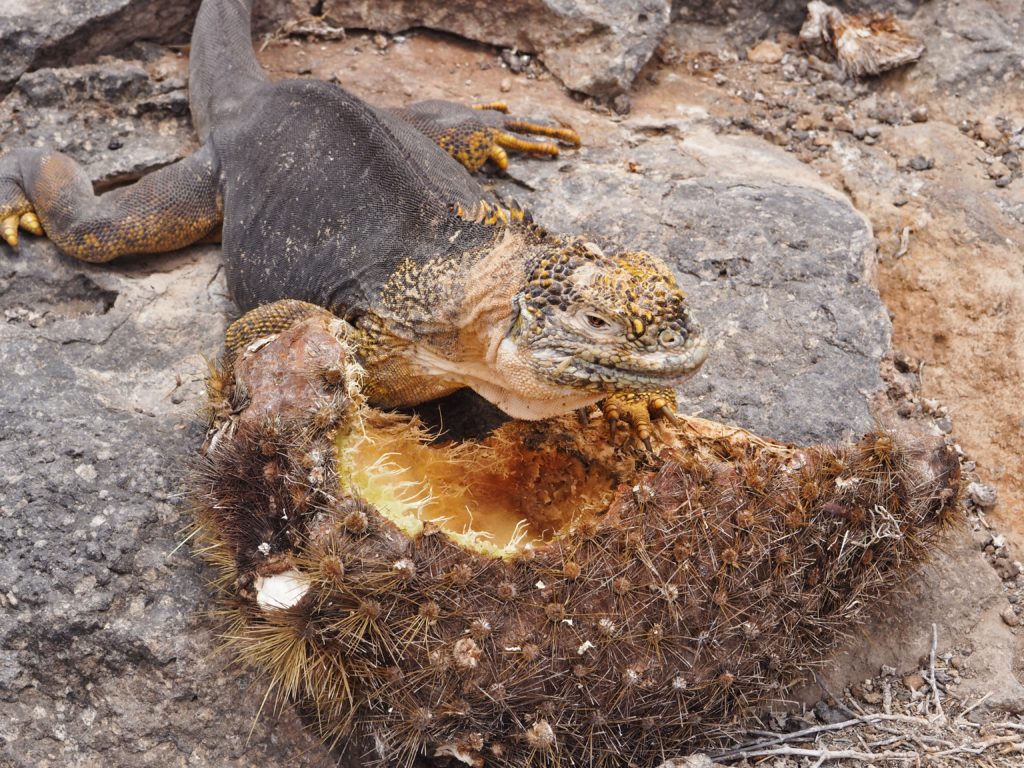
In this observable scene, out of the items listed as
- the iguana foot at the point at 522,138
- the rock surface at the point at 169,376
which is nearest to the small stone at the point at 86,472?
the rock surface at the point at 169,376

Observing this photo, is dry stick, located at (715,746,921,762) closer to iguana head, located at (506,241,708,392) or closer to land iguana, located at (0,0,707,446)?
land iguana, located at (0,0,707,446)

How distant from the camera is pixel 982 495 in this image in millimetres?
5379

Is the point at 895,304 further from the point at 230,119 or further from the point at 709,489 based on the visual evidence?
the point at 230,119

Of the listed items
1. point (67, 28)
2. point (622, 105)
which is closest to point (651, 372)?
point (622, 105)

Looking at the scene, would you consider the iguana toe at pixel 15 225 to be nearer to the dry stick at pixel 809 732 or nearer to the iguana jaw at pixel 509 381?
the iguana jaw at pixel 509 381

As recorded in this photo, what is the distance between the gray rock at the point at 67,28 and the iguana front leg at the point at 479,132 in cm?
187

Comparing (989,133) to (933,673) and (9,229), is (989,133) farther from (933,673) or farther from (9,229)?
(9,229)

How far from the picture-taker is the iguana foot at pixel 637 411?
455 cm

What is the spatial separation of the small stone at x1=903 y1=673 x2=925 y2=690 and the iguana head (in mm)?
1598

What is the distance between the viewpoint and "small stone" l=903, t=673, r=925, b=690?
466 centimetres

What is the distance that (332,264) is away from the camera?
532 centimetres

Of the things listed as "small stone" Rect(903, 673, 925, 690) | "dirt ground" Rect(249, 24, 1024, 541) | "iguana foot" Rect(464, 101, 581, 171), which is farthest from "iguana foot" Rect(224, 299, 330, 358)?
"small stone" Rect(903, 673, 925, 690)

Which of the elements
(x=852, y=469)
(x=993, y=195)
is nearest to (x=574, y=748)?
(x=852, y=469)

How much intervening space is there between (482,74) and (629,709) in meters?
4.99
